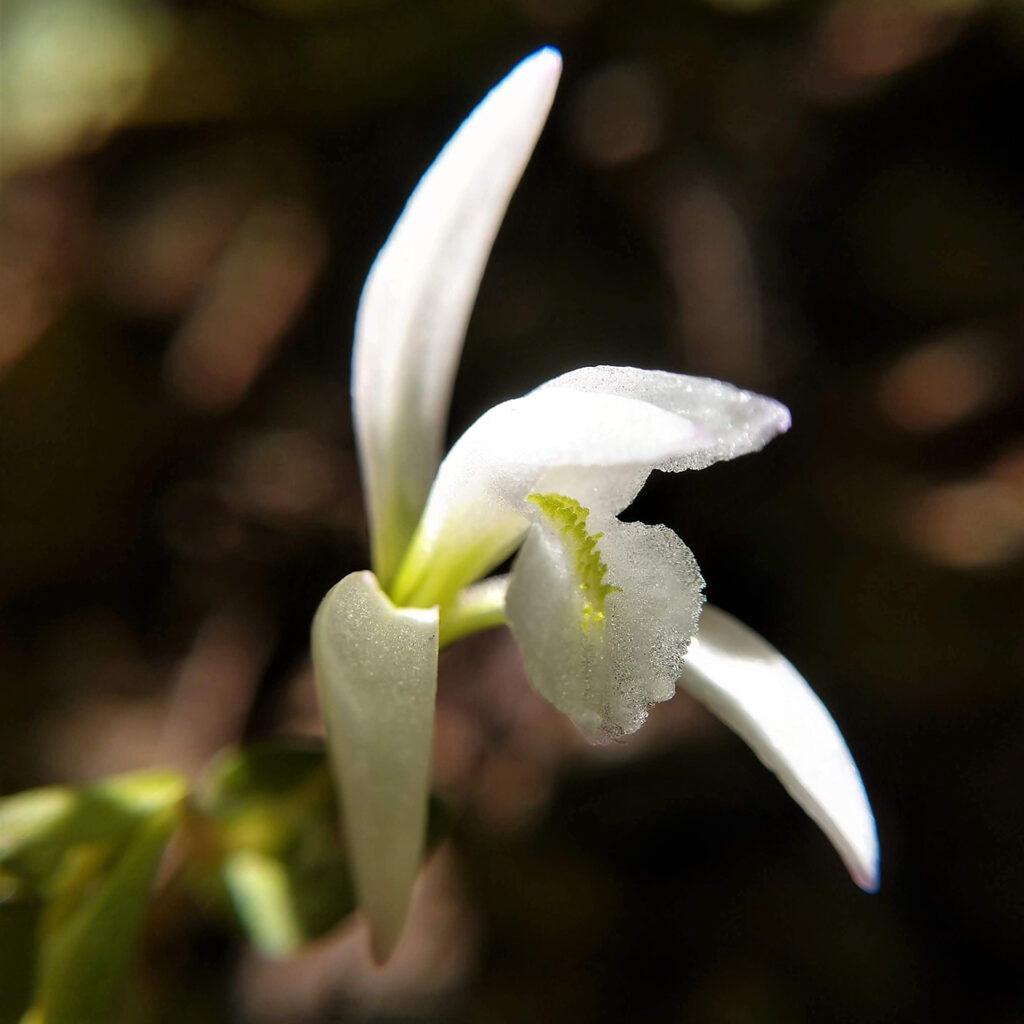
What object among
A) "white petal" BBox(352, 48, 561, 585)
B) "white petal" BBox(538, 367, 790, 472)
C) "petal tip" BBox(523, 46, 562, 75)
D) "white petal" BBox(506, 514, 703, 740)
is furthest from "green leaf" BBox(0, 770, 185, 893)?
"petal tip" BBox(523, 46, 562, 75)

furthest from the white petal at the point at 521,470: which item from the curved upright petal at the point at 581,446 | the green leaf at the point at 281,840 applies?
the green leaf at the point at 281,840

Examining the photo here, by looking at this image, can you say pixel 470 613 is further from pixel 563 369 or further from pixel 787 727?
pixel 563 369

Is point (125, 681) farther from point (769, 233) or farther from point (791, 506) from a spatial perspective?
point (769, 233)

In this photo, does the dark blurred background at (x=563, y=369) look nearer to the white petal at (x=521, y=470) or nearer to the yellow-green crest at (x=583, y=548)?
the white petal at (x=521, y=470)

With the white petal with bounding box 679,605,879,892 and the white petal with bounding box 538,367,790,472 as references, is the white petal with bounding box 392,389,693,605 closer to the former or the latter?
the white petal with bounding box 538,367,790,472

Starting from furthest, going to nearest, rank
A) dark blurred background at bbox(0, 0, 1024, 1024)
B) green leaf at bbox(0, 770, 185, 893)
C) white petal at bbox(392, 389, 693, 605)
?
dark blurred background at bbox(0, 0, 1024, 1024) < green leaf at bbox(0, 770, 185, 893) < white petal at bbox(392, 389, 693, 605)
